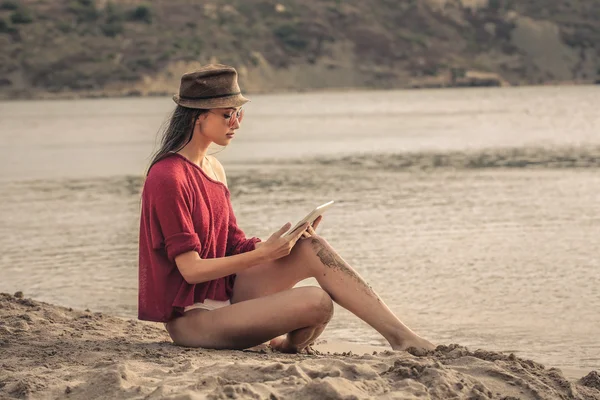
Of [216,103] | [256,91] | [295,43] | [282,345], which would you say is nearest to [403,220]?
[282,345]

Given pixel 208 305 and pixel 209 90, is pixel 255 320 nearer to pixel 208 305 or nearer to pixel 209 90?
pixel 208 305

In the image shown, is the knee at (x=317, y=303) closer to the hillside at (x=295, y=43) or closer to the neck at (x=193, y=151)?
the neck at (x=193, y=151)

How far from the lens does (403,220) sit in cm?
1234

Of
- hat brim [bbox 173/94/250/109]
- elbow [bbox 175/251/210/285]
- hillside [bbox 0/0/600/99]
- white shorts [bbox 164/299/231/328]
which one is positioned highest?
hat brim [bbox 173/94/250/109]

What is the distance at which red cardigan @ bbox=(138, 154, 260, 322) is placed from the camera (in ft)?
16.2

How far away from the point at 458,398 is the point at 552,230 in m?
7.45

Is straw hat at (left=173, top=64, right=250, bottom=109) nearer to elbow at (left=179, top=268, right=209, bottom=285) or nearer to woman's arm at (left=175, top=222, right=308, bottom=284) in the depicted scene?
woman's arm at (left=175, top=222, right=308, bottom=284)

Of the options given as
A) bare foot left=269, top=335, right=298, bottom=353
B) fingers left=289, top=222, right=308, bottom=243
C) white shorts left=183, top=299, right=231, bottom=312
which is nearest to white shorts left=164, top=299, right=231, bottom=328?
white shorts left=183, top=299, right=231, bottom=312

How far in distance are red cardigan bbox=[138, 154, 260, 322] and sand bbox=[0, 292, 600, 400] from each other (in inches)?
9.5

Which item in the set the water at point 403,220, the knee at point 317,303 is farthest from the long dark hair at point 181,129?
the water at point 403,220

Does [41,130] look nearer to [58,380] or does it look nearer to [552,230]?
[552,230]

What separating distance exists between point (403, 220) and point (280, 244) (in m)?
7.48

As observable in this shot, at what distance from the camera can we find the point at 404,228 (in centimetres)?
1161

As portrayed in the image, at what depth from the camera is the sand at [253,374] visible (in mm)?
4168
